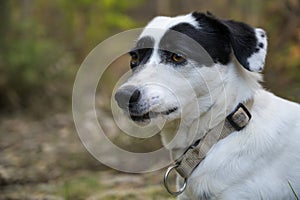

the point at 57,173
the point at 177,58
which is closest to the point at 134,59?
the point at 177,58

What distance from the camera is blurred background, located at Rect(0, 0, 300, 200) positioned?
17.0 ft

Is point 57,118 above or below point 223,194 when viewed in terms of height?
above

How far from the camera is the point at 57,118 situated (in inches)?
341

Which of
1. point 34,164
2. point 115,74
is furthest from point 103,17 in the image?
point 34,164

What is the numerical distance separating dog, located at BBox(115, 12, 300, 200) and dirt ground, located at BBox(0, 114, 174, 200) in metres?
1.35

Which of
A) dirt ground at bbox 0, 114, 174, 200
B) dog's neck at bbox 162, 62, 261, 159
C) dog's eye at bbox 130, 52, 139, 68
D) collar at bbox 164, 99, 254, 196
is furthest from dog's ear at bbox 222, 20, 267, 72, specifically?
Answer: dirt ground at bbox 0, 114, 174, 200

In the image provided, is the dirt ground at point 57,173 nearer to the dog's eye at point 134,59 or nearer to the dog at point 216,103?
the dog's eye at point 134,59

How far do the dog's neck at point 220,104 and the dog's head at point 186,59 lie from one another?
37mm

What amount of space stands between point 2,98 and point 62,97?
103cm

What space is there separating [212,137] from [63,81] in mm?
6424

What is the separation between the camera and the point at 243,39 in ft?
10.7

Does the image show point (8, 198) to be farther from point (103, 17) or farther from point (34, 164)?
point (103, 17)

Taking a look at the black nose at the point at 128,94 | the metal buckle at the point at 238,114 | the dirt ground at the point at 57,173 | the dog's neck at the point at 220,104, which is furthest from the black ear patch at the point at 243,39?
the dirt ground at the point at 57,173

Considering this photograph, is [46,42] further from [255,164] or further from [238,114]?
[255,164]
